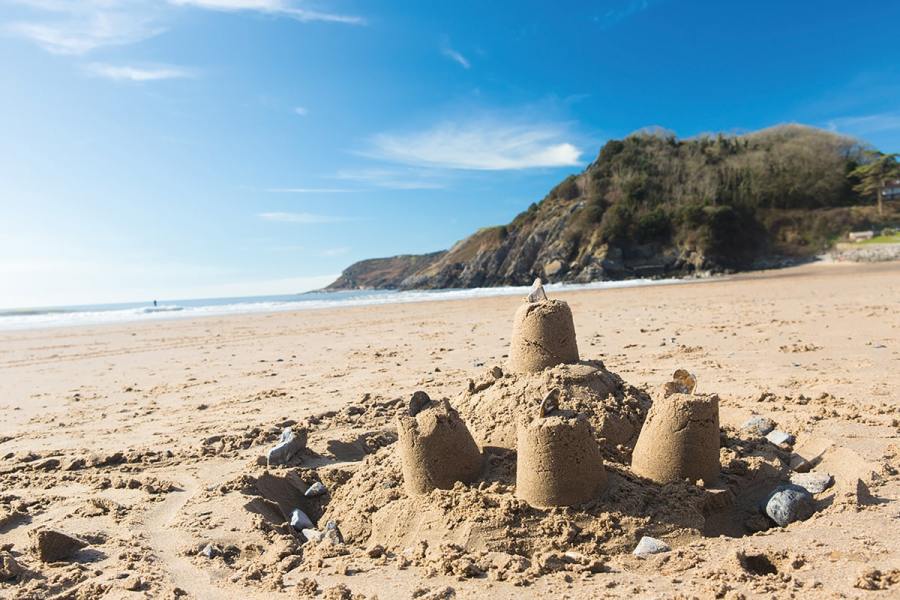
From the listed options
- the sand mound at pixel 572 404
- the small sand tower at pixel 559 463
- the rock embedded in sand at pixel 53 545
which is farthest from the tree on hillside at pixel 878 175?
the rock embedded in sand at pixel 53 545

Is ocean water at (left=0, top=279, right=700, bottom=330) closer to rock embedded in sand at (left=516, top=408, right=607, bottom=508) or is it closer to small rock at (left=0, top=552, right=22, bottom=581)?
small rock at (left=0, top=552, right=22, bottom=581)

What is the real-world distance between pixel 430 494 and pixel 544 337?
4.39 feet

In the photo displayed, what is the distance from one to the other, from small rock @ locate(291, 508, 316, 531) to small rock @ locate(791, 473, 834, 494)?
9.80 feet

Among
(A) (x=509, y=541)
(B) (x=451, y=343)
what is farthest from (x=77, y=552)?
(B) (x=451, y=343)

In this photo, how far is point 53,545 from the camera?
9.36 ft

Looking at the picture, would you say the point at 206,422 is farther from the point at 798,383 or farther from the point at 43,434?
the point at 798,383

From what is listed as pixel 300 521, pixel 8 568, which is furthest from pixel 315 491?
pixel 8 568

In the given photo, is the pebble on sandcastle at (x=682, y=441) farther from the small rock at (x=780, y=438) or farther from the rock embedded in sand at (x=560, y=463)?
the small rock at (x=780, y=438)

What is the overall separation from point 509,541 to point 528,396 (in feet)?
3.36

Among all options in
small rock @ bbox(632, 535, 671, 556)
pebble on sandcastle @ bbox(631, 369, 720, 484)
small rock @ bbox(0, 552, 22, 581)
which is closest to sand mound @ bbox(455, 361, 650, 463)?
pebble on sandcastle @ bbox(631, 369, 720, 484)

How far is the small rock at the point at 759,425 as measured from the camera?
4272 mm

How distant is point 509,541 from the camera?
2588 mm

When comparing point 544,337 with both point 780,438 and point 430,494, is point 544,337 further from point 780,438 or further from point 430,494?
point 780,438

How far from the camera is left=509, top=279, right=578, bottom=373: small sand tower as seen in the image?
145 inches
